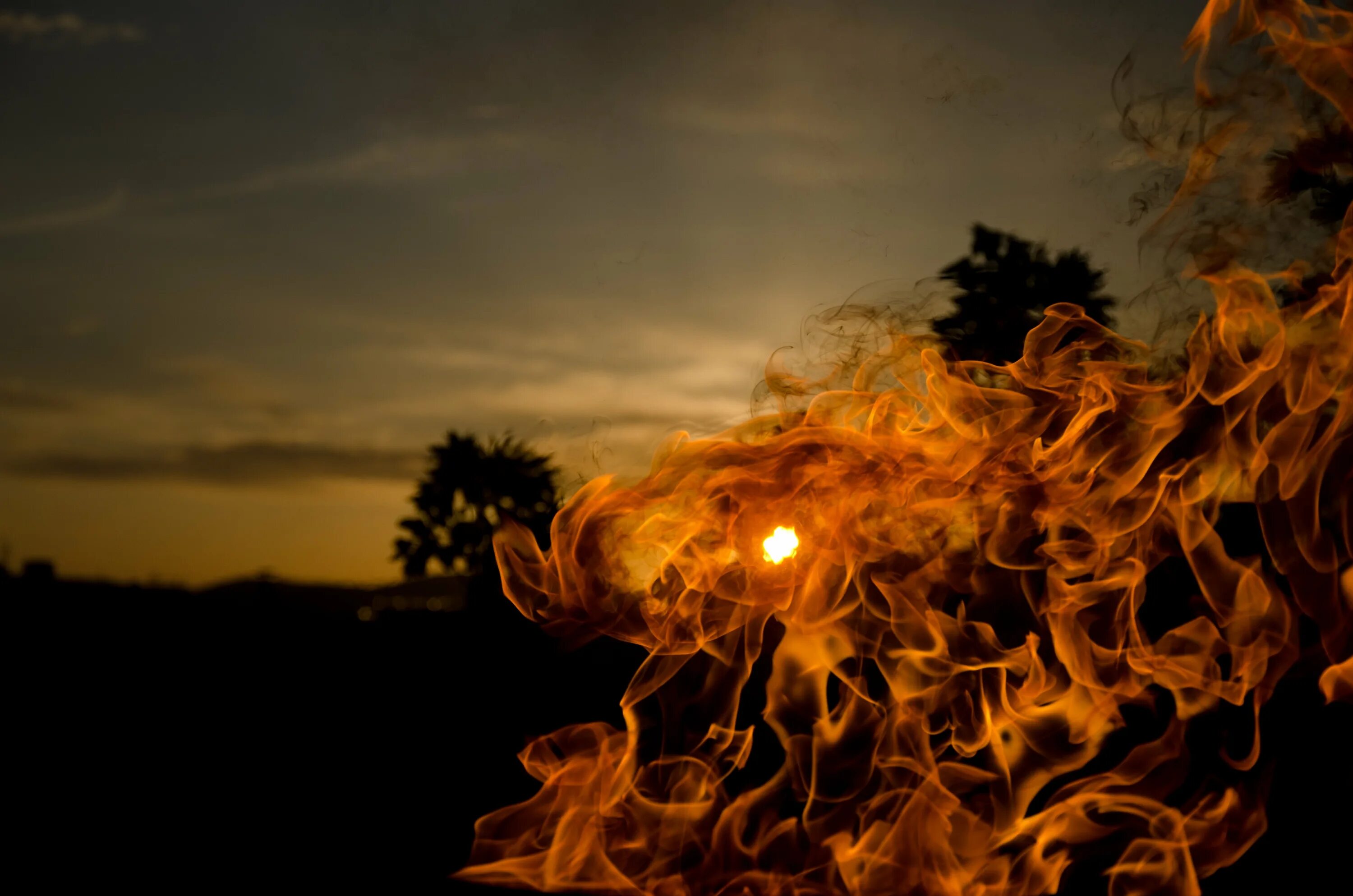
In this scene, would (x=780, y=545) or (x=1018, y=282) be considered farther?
(x=1018, y=282)

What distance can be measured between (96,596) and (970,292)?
21.5 ft

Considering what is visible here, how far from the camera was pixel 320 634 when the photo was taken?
226 inches

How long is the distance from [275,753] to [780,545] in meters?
2.46

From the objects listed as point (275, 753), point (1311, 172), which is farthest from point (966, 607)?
point (275, 753)

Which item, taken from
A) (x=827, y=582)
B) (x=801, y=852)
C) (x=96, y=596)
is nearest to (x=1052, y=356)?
(x=827, y=582)

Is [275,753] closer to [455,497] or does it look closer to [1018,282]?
[1018,282]

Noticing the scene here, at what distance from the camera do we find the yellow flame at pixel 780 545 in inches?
156

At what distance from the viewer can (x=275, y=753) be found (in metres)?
4.32

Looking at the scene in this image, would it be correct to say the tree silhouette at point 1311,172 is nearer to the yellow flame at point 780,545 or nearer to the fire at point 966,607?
the fire at point 966,607

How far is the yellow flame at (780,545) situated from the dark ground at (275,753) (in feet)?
5.09

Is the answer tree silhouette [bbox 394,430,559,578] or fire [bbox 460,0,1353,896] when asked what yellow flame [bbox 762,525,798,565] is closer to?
fire [bbox 460,0,1353,896]

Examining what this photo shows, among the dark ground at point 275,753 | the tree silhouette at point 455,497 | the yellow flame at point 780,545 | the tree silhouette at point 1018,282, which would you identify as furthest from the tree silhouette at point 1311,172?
the tree silhouette at point 455,497

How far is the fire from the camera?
3340mm

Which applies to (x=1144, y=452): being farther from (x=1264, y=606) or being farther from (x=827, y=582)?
(x=827, y=582)
